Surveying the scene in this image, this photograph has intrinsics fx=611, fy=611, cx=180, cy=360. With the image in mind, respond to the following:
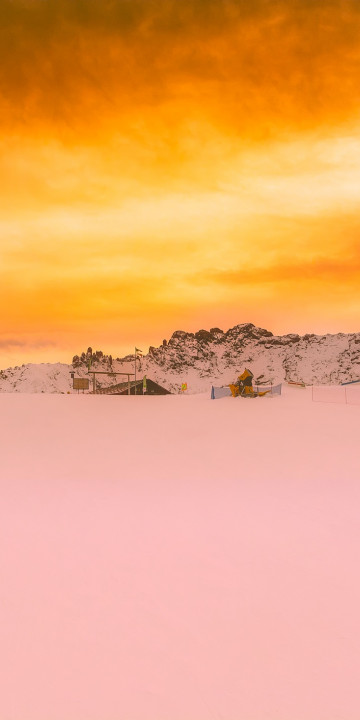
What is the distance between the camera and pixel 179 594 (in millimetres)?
6430

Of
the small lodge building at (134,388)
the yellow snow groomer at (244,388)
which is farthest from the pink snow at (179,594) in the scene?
the small lodge building at (134,388)

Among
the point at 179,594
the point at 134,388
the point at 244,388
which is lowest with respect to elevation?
the point at 179,594


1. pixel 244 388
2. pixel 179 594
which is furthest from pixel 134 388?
pixel 179 594

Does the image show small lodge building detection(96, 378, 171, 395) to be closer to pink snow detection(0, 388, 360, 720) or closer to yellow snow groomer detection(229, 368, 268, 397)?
yellow snow groomer detection(229, 368, 268, 397)

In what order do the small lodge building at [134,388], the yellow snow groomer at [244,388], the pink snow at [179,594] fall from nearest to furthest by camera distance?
the pink snow at [179,594] → the yellow snow groomer at [244,388] → the small lodge building at [134,388]

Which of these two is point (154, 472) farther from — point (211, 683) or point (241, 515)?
point (211, 683)

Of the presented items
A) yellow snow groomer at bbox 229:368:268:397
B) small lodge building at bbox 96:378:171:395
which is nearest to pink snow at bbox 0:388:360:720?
yellow snow groomer at bbox 229:368:268:397

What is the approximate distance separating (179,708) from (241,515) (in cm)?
567

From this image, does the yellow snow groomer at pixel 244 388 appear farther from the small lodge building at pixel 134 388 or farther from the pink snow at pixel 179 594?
the small lodge building at pixel 134 388

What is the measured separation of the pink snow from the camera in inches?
182

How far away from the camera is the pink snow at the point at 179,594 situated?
4613mm

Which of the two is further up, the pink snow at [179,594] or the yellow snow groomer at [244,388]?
the yellow snow groomer at [244,388]

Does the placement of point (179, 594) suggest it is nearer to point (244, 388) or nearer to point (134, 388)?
point (244, 388)

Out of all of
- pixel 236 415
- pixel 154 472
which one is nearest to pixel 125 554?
pixel 154 472
